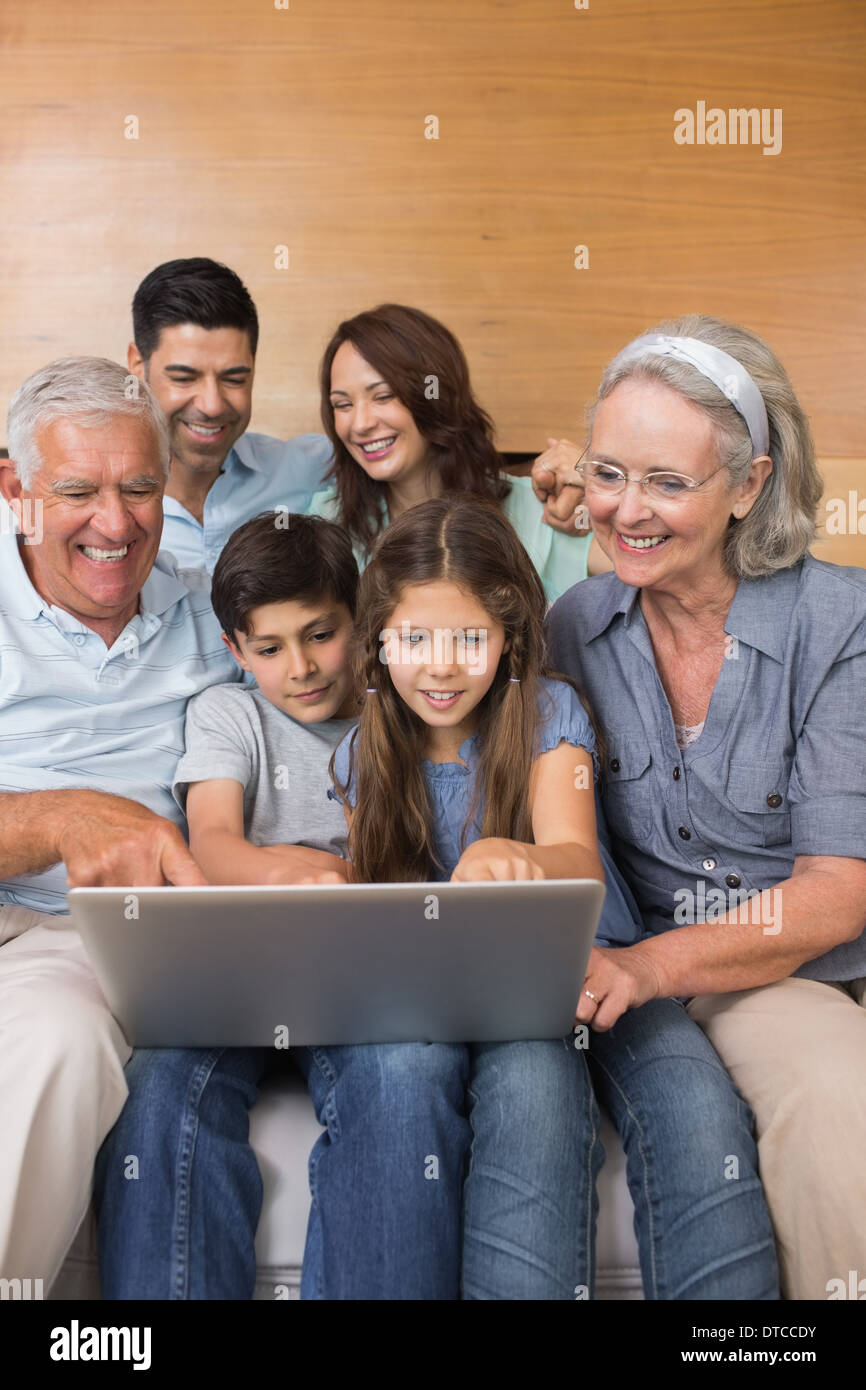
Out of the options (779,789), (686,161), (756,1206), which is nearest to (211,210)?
(686,161)

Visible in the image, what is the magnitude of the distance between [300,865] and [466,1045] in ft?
1.02

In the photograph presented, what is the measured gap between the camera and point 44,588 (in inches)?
72.8

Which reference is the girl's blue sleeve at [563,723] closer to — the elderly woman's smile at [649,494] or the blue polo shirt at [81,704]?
the elderly woman's smile at [649,494]

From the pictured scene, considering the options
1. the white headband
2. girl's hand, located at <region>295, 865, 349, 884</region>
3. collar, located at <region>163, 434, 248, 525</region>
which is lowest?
girl's hand, located at <region>295, 865, 349, 884</region>

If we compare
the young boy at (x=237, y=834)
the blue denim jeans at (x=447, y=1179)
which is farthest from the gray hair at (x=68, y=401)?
the blue denim jeans at (x=447, y=1179)

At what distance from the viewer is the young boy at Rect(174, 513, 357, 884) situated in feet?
5.70

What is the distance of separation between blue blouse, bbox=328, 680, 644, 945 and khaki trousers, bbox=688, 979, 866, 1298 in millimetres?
193

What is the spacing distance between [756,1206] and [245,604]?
3.42ft

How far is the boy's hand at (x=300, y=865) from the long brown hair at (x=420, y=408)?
2.63 feet

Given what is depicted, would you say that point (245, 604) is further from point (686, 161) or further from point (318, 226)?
point (686, 161)

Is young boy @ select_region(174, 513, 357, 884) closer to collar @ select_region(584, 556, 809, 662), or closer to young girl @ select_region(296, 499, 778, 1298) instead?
young girl @ select_region(296, 499, 778, 1298)

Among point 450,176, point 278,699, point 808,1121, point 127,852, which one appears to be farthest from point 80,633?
point 450,176

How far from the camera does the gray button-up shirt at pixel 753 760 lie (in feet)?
5.00

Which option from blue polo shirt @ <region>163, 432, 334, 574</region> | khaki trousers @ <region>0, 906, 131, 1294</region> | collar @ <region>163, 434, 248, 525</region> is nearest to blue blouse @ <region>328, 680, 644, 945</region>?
khaki trousers @ <region>0, 906, 131, 1294</region>
